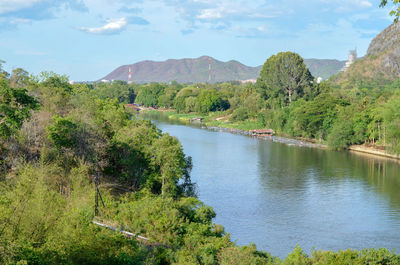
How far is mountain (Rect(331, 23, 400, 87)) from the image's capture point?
8544 centimetres

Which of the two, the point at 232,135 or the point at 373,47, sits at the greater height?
the point at 373,47

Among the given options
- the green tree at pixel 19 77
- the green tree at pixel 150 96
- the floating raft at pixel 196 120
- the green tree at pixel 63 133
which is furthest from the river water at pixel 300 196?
the green tree at pixel 150 96

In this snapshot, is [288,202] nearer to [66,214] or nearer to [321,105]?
[66,214]

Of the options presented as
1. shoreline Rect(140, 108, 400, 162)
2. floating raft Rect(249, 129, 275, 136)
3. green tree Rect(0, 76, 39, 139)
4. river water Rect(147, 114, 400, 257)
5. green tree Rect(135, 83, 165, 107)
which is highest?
green tree Rect(135, 83, 165, 107)

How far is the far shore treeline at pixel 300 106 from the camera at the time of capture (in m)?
37.5

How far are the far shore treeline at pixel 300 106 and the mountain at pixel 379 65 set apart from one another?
Answer: 5.34m

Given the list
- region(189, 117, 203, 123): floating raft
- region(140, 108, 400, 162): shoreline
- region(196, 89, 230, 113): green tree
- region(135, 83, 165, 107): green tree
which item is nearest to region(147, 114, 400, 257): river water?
region(140, 108, 400, 162): shoreline

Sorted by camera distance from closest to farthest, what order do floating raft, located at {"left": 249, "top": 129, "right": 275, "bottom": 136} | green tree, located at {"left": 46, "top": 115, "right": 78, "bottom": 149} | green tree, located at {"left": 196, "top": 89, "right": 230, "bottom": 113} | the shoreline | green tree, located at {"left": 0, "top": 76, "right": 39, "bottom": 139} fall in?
1. green tree, located at {"left": 0, "top": 76, "right": 39, "bottom": 139}
2. green tree, located at {"left": 46, "top": 115, "right": 78, "bottom": 149}
3. the shoreline
4. floating raft, located at {"left": 249, "top": 129, "right": 275, "bottom": 136}
5. green tree, located at {"left": 196, "top": 89, "right": 230, "bottom": 113}

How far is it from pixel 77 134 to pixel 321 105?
30261 millimetres

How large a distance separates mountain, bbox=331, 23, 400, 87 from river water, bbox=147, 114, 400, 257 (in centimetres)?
5095

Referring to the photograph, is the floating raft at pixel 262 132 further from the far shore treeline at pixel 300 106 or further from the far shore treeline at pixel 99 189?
the far shore treeline at pixel 99 189

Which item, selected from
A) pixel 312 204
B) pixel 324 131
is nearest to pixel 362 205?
pixel 312 204

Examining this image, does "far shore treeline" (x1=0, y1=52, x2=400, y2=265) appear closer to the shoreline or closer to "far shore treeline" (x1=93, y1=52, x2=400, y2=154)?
the shoreline

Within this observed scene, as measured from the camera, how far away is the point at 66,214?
10.5m
